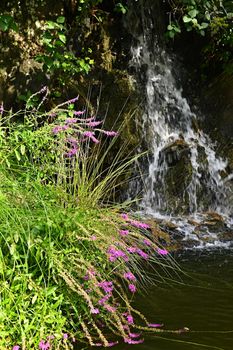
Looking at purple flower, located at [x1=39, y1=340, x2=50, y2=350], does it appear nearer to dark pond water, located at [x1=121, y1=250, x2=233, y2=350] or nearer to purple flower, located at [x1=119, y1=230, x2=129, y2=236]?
dark pond water, located at [x1=121, y1=250, x2=233, y2=350]

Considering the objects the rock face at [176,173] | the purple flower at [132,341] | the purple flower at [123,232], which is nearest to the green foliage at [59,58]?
the rock face at [176,173]

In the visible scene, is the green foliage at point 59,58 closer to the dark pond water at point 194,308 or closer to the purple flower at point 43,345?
the dark pond water at point 194,308

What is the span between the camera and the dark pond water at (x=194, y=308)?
9.09ft

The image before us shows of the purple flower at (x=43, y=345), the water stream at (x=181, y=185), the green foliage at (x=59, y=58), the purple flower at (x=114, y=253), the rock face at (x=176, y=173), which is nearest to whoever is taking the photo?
the purple flower at (x=43, y=345)

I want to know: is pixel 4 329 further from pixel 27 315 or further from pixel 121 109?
pixel 121 109

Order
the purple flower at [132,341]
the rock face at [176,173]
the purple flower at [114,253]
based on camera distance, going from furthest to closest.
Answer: the rock face at [176,173] → the purple flower at [114,253] → the purple flower at [132,341]

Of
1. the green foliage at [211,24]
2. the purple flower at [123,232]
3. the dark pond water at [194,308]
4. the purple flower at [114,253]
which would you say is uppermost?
the green foliage at [211,24]

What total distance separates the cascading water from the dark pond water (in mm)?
1788

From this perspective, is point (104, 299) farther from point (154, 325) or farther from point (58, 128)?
A: point (58, 128)

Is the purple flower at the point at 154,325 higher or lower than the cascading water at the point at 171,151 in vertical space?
lower

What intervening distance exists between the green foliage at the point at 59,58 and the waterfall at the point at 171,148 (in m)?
1.05

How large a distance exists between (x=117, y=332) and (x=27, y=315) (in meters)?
0.59

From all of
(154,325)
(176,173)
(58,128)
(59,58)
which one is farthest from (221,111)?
(154,325)

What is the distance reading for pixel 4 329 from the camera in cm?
240
